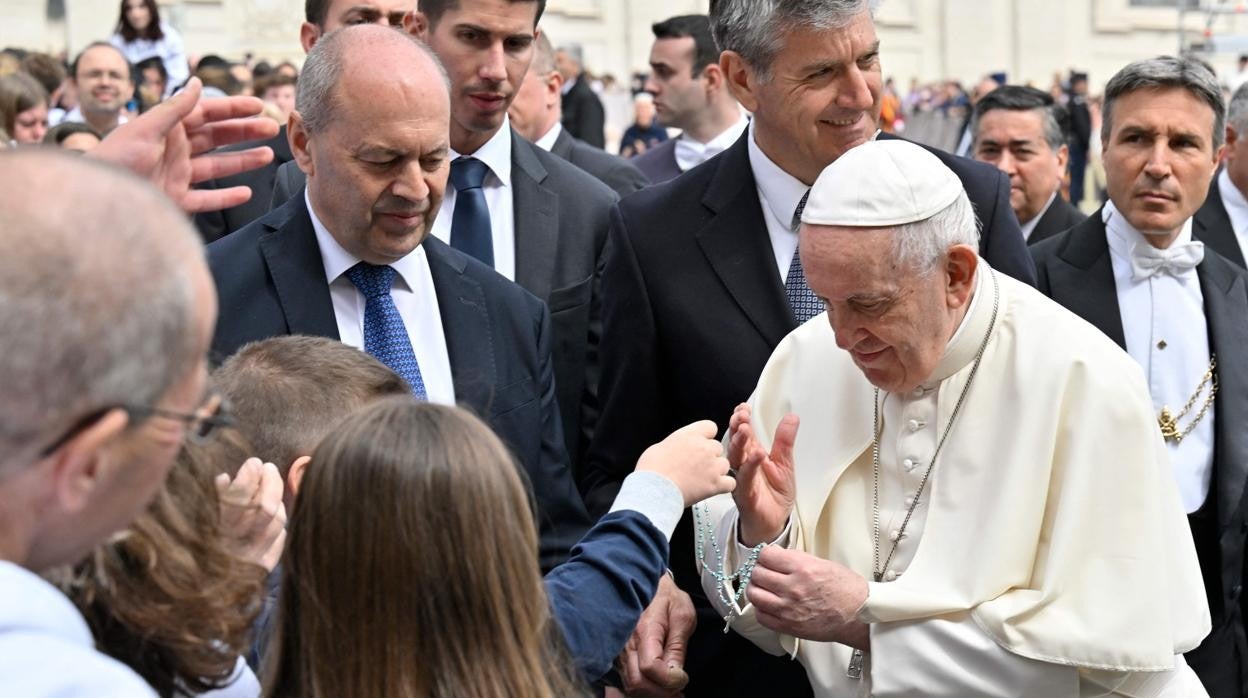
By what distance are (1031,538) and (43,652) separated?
1.92 metres

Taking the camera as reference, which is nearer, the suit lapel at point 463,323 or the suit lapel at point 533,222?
the suit lapel at point 463,323

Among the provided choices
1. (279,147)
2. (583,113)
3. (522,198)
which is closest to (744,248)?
(522,198)

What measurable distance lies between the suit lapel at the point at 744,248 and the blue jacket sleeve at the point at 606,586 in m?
1.15

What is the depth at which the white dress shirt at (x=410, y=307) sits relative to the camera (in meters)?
3.50

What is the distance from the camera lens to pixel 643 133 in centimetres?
1636

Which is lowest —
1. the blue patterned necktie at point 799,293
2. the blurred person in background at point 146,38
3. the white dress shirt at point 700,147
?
the white dress shirt at point 700,147

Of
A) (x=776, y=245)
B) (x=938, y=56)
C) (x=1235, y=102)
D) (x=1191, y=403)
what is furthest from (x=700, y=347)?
(x=938, y=56)

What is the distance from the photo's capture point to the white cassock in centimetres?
291

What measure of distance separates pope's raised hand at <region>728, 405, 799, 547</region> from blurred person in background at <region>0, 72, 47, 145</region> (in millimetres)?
5478

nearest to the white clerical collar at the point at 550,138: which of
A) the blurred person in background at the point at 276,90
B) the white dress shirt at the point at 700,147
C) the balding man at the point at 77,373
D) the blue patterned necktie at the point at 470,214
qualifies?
the white dress shirt at the point at 700,147

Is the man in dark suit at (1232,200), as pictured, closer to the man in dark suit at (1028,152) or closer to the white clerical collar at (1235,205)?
the white clerical collar at (1235,205)

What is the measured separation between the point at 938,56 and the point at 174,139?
1424 inches

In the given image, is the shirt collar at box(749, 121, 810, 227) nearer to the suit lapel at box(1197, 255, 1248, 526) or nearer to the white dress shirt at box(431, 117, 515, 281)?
the white dress shirt at box(431, 117, 515, 281)

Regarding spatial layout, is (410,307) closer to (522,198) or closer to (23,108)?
(522,198)
